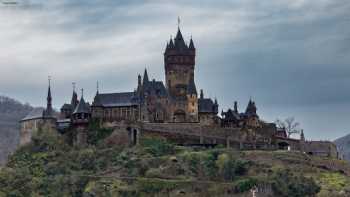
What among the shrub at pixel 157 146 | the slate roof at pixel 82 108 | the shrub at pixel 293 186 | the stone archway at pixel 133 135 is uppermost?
the slate roof at pixel 82 108

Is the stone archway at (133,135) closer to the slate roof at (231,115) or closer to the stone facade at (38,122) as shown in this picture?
the stone facade at (38,122)

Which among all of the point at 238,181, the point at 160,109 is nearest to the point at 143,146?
the point at 160,109

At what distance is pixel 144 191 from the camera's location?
9812cm

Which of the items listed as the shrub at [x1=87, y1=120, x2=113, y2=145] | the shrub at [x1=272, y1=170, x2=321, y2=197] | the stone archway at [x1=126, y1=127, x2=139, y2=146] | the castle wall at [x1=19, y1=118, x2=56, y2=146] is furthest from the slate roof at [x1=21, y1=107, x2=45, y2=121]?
the shrub at [x1=272, y1=170, x2=321, y2=197]

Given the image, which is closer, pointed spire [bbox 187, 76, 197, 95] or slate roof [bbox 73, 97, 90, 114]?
slate roof [bbox 73, 97, 90, 114]

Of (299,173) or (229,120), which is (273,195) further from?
(229,120)

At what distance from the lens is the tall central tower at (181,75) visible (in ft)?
374

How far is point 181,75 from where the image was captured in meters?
117

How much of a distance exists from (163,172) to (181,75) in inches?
712

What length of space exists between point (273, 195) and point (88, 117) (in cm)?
2352

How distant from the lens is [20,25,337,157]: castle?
109938mm

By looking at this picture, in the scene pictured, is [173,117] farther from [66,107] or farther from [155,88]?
[66,107]

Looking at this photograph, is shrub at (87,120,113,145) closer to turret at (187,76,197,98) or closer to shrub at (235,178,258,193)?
turret at (187,76,197,98)

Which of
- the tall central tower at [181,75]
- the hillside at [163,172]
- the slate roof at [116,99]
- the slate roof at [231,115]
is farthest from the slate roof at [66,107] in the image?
the slate roof at [231,115]
